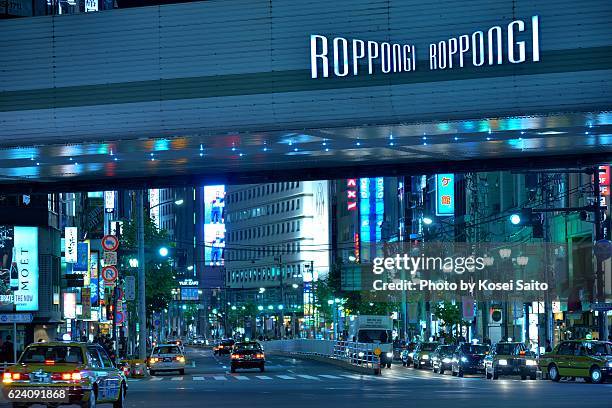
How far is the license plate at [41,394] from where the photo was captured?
28422mm

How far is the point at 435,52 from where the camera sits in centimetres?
3128

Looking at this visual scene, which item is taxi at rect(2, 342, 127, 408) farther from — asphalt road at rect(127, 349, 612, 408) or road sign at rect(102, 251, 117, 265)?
road sign at rect(102, 251, 117, 265)

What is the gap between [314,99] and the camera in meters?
32.2

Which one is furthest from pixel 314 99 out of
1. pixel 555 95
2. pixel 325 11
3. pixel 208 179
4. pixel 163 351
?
pixel 163 351

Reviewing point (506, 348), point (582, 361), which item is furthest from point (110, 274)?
point (582, 361)

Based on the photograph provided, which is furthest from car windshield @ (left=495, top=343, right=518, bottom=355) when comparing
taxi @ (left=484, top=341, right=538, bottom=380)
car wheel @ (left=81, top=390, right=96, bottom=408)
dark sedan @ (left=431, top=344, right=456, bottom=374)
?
car wheel @ (left=81, top=390, right=96, bottom=408)

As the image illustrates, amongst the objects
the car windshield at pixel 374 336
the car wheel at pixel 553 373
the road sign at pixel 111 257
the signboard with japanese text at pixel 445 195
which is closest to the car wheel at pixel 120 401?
the car wheel at pixel 553 373

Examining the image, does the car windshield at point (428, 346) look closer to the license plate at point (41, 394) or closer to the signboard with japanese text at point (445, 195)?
the license plate at point (41, 394)

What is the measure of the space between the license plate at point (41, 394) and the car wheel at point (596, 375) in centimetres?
2981

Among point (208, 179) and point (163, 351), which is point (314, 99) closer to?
point (208, 179)

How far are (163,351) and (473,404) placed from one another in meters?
36.6

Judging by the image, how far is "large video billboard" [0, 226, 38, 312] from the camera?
7075 cm

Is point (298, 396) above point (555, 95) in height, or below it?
below

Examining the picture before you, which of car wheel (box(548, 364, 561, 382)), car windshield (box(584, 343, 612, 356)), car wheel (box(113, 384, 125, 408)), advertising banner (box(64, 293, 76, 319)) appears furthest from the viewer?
advertising banner (box(64, 293, 76, 319))
